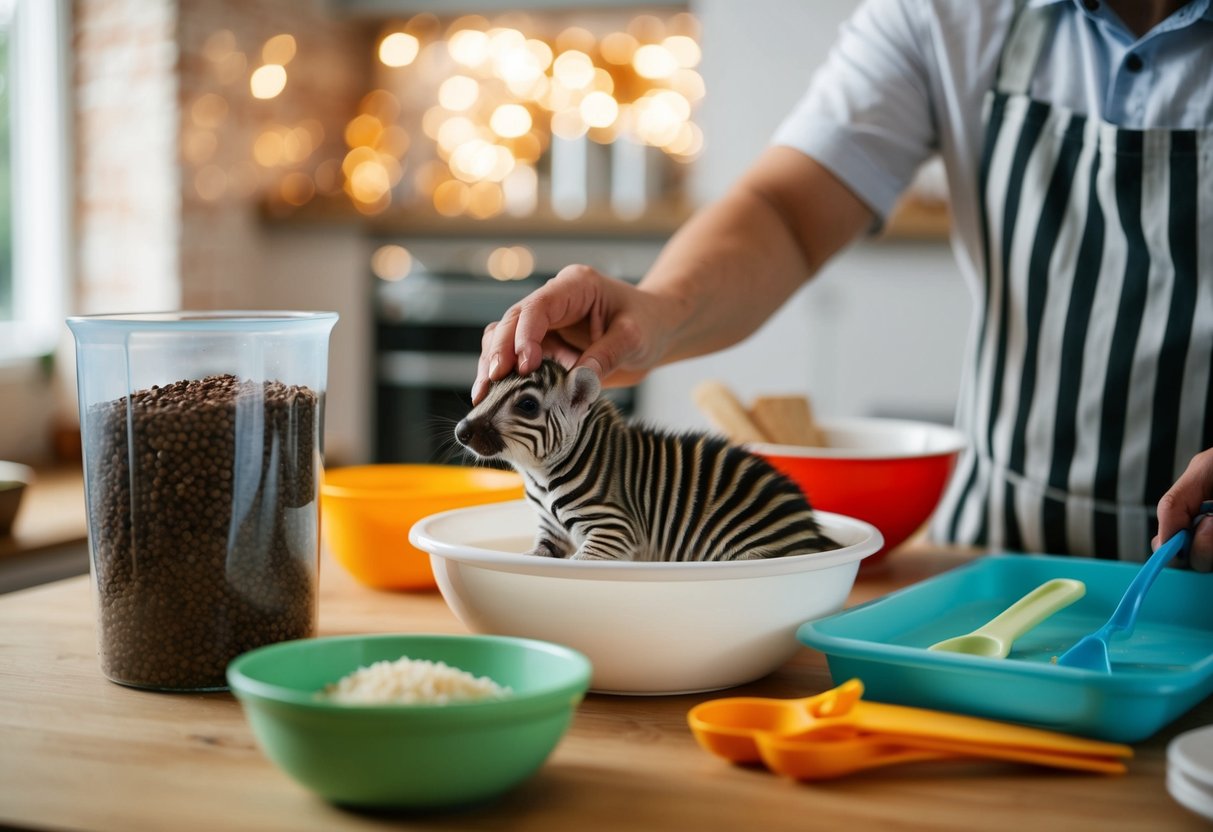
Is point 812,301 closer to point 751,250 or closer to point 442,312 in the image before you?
point 442,312

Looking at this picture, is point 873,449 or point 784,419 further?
point 873,449

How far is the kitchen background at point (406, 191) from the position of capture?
3.31 m

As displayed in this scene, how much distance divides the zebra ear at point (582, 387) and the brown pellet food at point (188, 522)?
20 centimetres

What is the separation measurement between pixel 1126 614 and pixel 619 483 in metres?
0.39

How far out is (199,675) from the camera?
0.79m

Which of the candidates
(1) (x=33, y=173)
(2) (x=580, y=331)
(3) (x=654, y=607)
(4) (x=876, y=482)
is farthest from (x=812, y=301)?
(3) (x=654, y=607)

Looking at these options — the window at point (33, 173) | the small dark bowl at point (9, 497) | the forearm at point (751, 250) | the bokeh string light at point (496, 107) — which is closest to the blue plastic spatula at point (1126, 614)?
the forearm at point (751, 250)

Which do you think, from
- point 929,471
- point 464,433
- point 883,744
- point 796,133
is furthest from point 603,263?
point 883,744

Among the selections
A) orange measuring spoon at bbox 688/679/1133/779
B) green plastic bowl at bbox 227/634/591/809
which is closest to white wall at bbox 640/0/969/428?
orange measuring spoon at bbox 688/679/1133/779

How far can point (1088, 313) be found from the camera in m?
1.31

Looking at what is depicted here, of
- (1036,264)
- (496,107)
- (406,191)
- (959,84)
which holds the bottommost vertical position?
(1036,264)

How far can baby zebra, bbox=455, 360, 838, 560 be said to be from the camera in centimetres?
87

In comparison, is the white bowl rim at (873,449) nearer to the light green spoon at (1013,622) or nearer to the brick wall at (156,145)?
the light green spoon at (1013,622)

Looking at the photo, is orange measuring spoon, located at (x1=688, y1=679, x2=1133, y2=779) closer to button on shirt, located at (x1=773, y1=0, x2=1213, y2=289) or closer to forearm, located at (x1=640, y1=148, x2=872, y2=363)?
forearm, located at (x1=640, y1=148, x2=872, y2=363)
